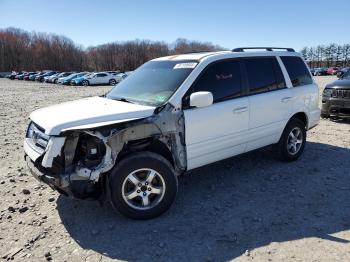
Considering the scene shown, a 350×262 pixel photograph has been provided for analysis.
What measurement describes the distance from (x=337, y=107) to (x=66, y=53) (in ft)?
351

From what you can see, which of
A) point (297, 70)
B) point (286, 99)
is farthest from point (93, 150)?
point (297, 70)

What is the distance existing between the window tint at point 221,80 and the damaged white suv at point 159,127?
0.01 metres

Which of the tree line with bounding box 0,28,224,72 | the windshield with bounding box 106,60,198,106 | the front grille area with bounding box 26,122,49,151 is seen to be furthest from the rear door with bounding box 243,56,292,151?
the tree line with bounding box 0,28,224,72

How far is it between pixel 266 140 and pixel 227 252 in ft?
8.35

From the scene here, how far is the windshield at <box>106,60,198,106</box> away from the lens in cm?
467

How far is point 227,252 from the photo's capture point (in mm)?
3617

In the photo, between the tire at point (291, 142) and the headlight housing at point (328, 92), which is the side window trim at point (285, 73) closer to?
the tire at point (291, 142)

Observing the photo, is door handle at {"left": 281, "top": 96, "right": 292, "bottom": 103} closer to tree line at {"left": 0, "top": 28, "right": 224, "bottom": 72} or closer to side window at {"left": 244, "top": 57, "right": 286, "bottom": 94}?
side window at {"left": 244, "top": 57, "right": 286, "bottom": 94}

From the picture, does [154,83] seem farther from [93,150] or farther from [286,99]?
[286,99]

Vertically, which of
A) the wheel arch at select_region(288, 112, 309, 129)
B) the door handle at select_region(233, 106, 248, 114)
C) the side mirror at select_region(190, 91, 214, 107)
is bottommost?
the wheel arch at select_region(288, 112, 309, 129)

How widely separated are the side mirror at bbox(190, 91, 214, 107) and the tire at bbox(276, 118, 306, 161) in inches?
85.5

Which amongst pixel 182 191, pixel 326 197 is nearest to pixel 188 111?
pixel 182 191

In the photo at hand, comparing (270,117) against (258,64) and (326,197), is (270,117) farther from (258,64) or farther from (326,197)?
(326,197)

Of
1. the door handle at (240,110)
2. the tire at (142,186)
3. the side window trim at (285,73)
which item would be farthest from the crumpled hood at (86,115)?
the side window trim at (285,73)
